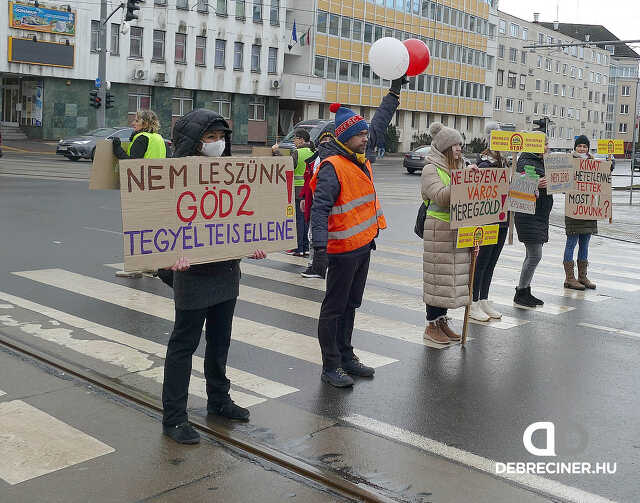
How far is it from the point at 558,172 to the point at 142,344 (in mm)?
5770

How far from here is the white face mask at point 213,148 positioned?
516cm

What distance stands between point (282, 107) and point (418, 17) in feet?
55.9

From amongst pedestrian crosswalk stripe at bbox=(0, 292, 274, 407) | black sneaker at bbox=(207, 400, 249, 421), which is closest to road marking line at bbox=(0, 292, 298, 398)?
pedestrian crosswalk stripe at bbox=(0, 292, 274, 407)

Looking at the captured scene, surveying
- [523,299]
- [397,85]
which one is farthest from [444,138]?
[523,299]

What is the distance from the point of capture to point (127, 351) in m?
6.93

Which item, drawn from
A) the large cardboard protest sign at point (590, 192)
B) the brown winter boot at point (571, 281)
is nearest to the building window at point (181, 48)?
the large cardboard protest sign at point (590, 192)

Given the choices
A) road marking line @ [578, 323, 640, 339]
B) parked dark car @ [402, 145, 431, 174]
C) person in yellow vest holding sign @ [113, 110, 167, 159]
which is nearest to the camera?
road marking line @ [578, 323, 640, 339]

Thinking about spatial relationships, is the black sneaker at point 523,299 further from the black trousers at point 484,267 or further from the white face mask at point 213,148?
the white face mask at point 213,148

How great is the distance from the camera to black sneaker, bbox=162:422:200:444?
194 inches

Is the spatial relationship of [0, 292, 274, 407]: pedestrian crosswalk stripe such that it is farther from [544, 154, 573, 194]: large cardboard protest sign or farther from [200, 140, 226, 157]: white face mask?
[544, 154, 573, 194]: large cardboard protest sign

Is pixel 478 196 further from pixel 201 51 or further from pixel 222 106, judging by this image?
pixel 222 106

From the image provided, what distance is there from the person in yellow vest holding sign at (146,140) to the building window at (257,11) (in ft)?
160

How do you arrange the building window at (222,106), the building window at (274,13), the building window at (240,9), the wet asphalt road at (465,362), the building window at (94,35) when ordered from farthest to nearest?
the building window at (274,13), the building window at (222,106), the building window at (240,9), the building window at (94,35), the wet asphalt road at (465,362)

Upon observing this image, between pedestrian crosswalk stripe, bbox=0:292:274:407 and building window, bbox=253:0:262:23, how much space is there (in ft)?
167
